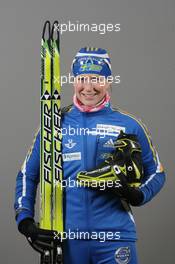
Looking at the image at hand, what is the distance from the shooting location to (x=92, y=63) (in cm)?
180

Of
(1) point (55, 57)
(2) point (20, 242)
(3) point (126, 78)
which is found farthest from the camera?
(2) point (20, 242)

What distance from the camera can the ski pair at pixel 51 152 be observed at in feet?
5.81

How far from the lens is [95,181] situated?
5.70ft

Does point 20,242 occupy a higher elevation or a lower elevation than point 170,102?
lower

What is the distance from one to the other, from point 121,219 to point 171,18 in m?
0.83

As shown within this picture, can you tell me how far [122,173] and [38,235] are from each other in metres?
0.27

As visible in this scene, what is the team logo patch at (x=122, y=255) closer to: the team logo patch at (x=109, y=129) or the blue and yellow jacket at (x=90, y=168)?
the blue and yellow jacket at (x=90, y=168)

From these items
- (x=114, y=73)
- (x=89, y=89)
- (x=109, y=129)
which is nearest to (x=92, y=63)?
(x=89, y=89)

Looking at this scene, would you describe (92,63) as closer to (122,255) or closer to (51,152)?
(51,152)

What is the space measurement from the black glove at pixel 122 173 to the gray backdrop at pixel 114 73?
47 cm

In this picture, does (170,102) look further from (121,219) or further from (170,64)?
(121,219)

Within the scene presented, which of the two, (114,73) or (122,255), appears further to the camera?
(114,73)

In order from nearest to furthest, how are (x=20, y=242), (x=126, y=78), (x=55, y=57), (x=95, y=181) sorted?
(x=95, y=181)
(x=55, y=57)
(x=126, y=78)
(x=20, y=242)

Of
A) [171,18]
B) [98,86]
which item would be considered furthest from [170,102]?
[98,86]
